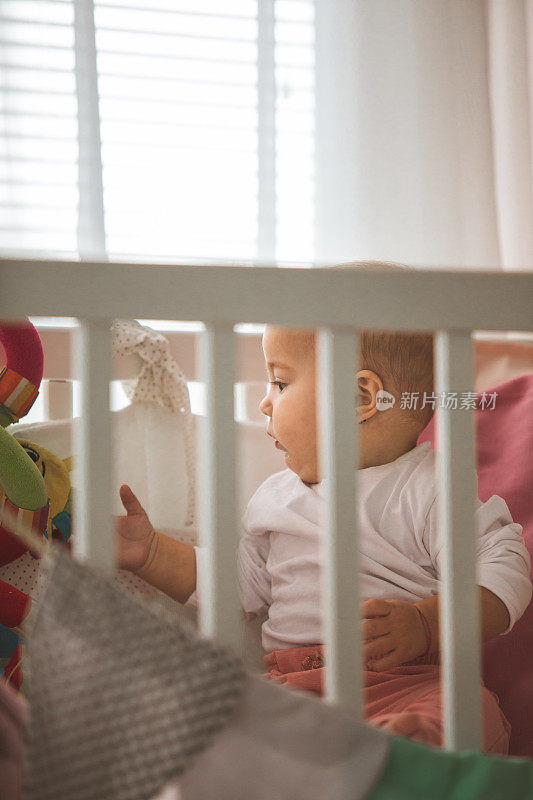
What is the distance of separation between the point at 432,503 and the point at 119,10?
41.4 inches

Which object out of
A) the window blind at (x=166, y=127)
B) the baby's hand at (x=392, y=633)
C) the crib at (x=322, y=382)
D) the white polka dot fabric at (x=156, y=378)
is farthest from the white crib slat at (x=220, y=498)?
the window blind at (x=166, y=127)

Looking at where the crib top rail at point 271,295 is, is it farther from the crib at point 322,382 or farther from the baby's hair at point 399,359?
the baby's hair at point 399,359

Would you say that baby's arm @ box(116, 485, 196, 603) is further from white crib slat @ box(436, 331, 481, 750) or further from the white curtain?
the white curtain

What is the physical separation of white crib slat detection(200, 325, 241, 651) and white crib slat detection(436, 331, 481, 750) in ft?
0.45

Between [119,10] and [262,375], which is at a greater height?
[119,10]

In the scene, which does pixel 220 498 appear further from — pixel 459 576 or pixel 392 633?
pixel 392 633

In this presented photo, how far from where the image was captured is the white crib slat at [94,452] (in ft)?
1.44

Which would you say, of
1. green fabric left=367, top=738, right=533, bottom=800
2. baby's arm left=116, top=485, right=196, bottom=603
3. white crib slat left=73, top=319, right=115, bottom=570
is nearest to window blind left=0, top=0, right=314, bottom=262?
baby's arm left=116, top=485, right=196, bottom=603

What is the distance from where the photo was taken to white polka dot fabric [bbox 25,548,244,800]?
0.41 metres

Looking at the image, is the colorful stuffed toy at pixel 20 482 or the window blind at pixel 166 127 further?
the window blind at pixel 166 127

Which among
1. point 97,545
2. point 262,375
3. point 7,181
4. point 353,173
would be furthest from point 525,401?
point 7,181

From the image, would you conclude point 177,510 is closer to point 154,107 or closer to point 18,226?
point 18,226

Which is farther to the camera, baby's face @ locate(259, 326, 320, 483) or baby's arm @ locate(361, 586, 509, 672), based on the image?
baby's face @ locate(259, 326, 320, 483)

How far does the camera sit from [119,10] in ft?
4.37
